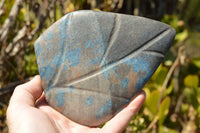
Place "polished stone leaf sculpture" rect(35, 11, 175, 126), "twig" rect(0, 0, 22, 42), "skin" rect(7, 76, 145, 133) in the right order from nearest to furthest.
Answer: "skin" rect(7, 76, 145, 133), "polished stone leaf sculpture" rect(35, 11, 175, 126), "twig" rect(0, 0, 22, 42)

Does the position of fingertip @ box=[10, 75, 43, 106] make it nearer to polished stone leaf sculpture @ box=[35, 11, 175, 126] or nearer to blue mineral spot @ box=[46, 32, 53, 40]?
polished stone leaf sculpture @ box=[35, 11, 175, 126]

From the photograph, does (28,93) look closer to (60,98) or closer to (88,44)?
(60,98)

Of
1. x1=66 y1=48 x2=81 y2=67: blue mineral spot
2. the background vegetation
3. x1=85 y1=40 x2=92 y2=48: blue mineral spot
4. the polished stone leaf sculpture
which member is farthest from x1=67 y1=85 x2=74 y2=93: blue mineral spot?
the background vegetation

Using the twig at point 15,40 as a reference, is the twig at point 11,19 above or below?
above

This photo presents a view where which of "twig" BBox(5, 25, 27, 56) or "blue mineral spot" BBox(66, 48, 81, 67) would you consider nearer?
"blue mineral spot" BBox(66, 48, 81, 67)

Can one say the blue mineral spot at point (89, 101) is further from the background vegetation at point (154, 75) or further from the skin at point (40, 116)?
the background vegetation at point (154, 75)

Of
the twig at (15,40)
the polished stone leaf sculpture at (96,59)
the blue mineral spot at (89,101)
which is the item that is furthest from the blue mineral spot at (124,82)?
the twig at (15,40)
